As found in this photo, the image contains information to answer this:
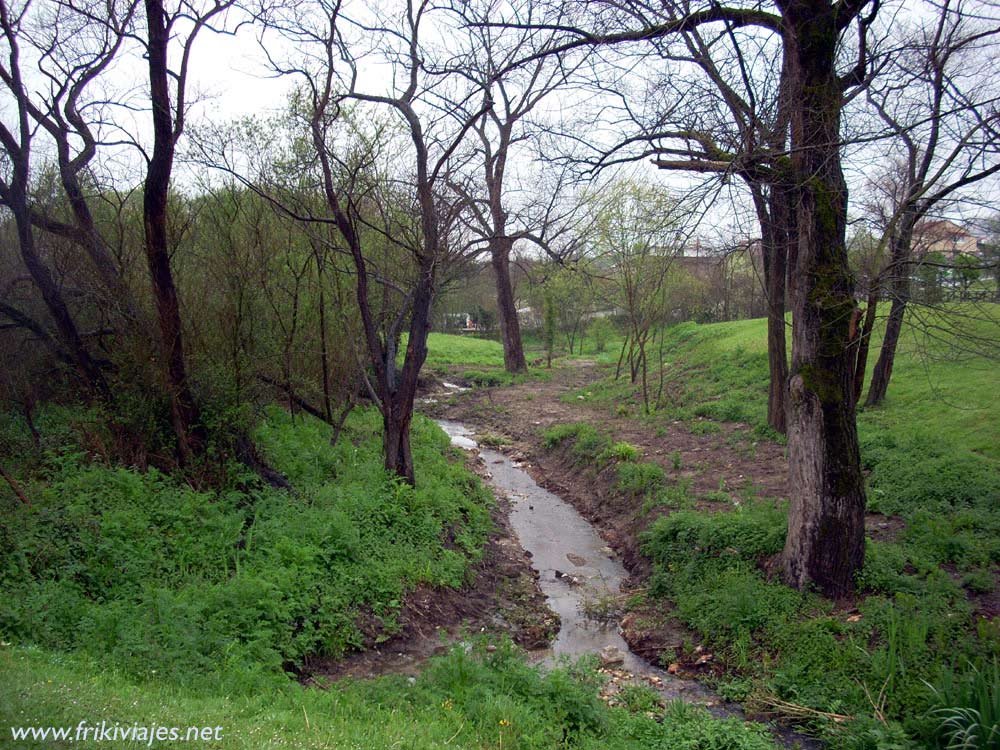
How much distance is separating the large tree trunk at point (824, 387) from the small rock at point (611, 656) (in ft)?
6.85

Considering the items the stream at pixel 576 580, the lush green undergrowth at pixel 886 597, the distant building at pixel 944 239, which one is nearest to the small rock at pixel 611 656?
the stream at pixel 576 580

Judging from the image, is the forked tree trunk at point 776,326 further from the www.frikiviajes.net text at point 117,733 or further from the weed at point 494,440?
the www.frikiviajes.net text at point 117,733

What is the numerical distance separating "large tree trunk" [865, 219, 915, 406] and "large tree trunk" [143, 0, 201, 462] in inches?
328

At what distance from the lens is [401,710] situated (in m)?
5.04

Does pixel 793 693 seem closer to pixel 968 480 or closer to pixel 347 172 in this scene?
pixel 968 480

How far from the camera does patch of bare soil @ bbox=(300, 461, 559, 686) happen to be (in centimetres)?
647

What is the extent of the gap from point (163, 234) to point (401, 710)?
647 centimetres

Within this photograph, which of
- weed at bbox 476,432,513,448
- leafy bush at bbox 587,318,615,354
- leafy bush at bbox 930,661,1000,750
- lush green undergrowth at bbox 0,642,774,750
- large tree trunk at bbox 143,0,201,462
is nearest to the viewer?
lush green undergrowth at bbox 0,642,774,750

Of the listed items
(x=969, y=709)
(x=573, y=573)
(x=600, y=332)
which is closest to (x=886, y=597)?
(x=969, y=709)

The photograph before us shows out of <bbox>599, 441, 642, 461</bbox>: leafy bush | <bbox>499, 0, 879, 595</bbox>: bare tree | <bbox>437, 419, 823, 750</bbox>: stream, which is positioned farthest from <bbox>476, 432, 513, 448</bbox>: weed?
<bbox>499, 0, 879, 595</bbox>: bare tree

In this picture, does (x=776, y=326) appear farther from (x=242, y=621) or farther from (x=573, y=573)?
(x=242, y=621)

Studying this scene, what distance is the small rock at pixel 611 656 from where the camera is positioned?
7.19 m

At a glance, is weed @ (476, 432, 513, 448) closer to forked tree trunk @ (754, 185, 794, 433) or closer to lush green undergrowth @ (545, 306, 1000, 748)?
lush green undergrowth @ (545, 306, 1000, 748)

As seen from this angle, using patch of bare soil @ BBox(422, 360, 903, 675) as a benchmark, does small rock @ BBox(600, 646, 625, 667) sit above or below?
below
